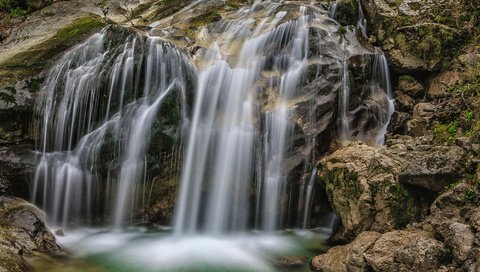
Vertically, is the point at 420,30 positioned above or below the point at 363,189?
above

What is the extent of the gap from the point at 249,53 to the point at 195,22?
2920 mm

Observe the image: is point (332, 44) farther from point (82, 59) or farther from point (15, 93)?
point (15, 93)

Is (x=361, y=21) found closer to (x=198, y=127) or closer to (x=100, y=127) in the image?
(x=198, y=127)

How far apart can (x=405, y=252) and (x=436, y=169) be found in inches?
68.7

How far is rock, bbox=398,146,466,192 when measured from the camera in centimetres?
670

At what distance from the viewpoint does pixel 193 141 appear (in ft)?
31.6

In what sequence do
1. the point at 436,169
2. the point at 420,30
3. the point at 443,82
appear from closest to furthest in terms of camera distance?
the point at 436,169 < the point at 443,82 < the point at 420,30

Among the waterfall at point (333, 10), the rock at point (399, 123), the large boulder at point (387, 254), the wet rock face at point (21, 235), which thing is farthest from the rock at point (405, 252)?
Answer: the waterfall at point (333, 10)

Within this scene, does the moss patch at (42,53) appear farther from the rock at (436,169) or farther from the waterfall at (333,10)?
the rock at (436,169)

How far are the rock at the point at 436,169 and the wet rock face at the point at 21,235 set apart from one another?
633 cm

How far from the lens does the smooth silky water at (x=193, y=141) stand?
29.8 feet

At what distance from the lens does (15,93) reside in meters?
9.57

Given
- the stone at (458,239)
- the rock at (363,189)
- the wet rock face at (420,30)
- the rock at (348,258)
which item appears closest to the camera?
the stone at (458,239)

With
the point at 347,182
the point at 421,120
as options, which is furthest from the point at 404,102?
the point at 347,182
